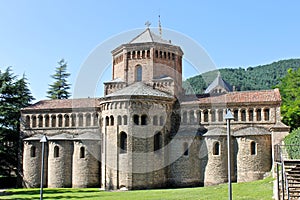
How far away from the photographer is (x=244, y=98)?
3916 cm

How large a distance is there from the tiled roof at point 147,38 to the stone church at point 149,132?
5.5 inches

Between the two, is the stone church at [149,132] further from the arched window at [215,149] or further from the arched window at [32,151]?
the arched window at [32,151]

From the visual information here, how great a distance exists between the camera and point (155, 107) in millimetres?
36875

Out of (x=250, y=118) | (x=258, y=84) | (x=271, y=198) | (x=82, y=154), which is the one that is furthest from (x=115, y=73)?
(x=258, y=84)

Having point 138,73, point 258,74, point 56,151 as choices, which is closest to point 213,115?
point 138,73

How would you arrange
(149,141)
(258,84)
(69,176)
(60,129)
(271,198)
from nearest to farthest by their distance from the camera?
1. (271,198)
2. (149,141)
3. (69,176)
4. (60,129)
5. (258,84)

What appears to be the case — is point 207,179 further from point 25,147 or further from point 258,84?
point 258,84

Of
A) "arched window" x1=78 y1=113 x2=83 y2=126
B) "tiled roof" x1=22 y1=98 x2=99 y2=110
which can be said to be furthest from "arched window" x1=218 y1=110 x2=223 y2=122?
"arched window" x1=78 y1=113 x2=83 y2=126

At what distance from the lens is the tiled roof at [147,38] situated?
4423cm

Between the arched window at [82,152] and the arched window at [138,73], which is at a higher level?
the arched window at [138,73]

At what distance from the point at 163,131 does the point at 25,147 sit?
17.6 metres

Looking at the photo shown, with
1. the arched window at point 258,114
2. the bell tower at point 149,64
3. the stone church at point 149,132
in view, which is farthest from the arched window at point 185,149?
the arched window at point 258,114

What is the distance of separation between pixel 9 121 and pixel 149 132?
70.9 ft

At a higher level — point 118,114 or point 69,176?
point 118,114
